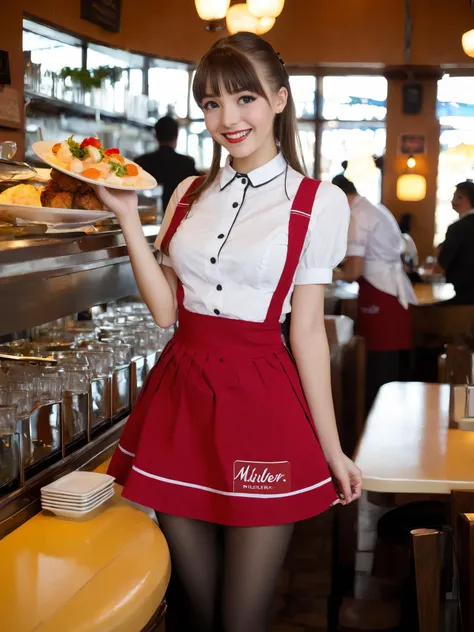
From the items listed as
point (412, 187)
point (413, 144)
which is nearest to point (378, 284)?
point (412, 187)

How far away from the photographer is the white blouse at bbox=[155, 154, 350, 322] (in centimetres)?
178

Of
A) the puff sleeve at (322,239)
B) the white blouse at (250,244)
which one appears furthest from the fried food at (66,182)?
the puff sleeve at (322,239)

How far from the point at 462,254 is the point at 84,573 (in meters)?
5.36

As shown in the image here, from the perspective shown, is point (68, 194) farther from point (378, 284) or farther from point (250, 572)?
point (378, 284)

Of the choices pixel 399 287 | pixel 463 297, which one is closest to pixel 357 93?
pixel 463 297

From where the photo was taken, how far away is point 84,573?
5.07ft

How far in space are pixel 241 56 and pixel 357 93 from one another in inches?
432

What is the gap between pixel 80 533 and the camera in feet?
5.67

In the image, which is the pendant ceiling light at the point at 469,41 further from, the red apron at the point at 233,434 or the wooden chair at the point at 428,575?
the wooden chair at the point at 428,575

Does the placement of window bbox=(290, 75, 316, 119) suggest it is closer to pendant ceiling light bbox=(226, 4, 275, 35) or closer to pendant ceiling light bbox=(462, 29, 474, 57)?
pendant ceiling light bbox=(462, 29, 474, 57)

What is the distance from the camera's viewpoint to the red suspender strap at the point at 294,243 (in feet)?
5.88

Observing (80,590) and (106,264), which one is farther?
(106,264)

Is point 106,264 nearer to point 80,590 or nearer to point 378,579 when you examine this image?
point 80,590

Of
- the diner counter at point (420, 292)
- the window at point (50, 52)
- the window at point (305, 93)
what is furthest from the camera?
the window at point (305, 93)
